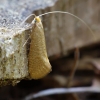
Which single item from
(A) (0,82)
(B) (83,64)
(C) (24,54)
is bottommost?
(B) (83,64)

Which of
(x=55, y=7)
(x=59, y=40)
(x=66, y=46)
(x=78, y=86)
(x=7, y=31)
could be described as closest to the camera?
(x=7, y=31)

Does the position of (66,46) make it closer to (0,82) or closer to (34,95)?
(34,95)

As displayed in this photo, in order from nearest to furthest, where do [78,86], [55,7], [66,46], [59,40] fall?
1. [55,7]
2. [59,40]
3. [66,46]
4. [78,86]

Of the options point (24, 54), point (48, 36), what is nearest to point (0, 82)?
point (24, 54)

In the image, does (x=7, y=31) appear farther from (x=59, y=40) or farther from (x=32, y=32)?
(x=59, y=40)

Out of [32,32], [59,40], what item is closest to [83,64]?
[59,40]

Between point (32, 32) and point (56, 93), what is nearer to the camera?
point (32, 32)

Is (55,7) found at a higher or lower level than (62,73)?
higher
